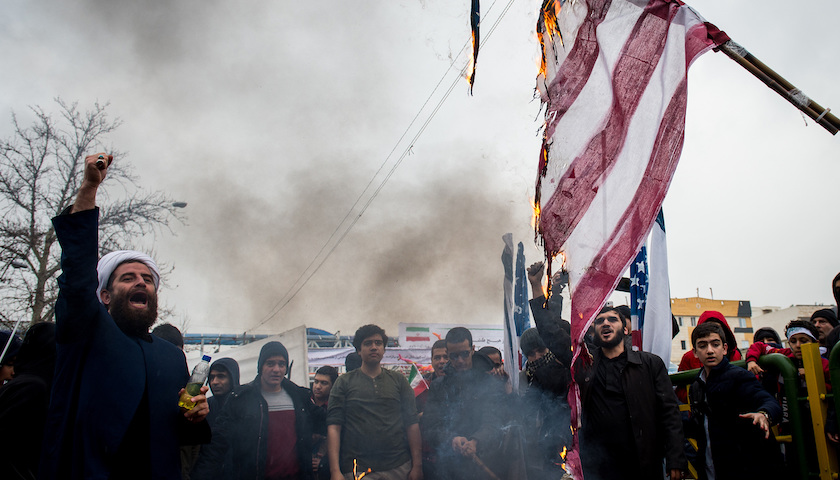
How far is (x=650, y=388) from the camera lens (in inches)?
138

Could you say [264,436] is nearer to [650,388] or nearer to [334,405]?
[334,405]

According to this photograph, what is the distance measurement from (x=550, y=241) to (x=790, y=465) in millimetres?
2161

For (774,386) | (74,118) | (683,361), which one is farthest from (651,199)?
(74,118)

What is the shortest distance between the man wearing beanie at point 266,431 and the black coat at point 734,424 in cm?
312

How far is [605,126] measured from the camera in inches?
131

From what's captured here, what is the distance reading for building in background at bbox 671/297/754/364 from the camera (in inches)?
2186

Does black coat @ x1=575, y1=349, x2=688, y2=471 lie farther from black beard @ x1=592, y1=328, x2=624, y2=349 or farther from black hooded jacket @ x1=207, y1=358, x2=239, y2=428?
black hooded jacket @ x1=207, y1=358, x2=239, y2=428

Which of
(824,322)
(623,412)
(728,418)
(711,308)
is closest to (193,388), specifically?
(623,412)

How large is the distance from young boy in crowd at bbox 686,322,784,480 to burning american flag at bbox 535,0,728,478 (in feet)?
3.33

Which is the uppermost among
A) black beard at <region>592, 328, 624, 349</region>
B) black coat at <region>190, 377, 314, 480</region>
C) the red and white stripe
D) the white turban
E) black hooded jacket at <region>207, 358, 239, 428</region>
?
the red and white stripe

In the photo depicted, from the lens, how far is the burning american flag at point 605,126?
310 centimetres

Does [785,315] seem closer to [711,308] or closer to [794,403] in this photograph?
[711,308]

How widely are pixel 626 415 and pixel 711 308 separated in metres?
56.7

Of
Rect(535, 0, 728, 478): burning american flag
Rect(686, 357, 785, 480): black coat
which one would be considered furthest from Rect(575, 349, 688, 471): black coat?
Rect(535, 0, 728, 478): burning american flag
